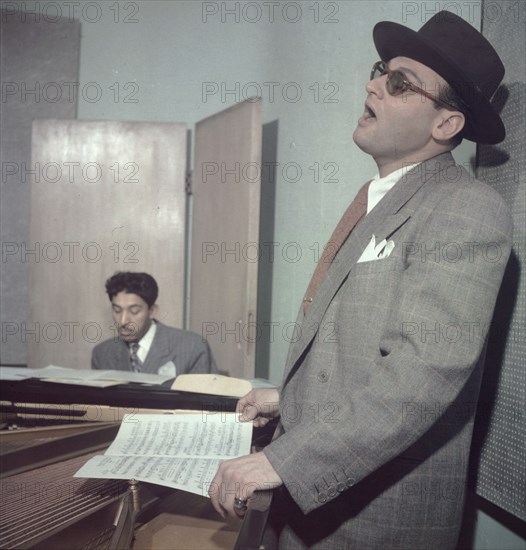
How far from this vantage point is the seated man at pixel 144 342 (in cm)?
294

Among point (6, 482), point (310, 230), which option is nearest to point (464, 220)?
point (6, 482)

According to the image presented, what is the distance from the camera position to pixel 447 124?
1336 mm

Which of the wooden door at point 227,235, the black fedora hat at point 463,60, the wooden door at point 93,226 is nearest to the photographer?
the black fedora hat at point 463,60

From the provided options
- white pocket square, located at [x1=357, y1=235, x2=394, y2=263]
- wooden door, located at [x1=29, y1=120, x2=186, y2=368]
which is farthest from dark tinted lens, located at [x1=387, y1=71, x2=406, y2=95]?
wooden door, located at [x1=29, y1=120, x2=186, y2=368]

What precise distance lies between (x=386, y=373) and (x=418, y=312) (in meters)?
0.13

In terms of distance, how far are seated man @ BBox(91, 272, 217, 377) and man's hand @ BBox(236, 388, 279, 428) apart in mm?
1663

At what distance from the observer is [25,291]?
3.68 m

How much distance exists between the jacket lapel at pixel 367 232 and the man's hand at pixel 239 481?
12.7 inches

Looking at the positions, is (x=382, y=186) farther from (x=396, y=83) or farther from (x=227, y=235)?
(x=227, y=235)

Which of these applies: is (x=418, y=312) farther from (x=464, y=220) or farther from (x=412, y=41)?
(x=412, y=41)

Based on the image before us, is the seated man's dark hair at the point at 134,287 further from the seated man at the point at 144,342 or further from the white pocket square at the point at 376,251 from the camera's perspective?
the white pocket square at the point at 376,251

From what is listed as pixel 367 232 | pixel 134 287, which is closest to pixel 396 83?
pixel 367 232

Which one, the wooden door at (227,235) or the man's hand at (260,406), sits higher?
the wooden door at (227,235)

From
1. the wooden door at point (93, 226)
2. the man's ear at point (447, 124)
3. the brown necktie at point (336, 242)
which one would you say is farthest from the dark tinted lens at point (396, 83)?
the wooden door at point (93, 226)
